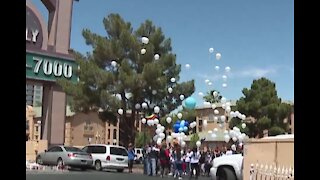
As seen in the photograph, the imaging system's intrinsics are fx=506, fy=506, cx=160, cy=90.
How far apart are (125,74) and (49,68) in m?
4.95

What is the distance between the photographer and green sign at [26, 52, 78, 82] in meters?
31.2

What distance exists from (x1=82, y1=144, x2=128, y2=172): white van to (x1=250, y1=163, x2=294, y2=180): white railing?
13.0 m

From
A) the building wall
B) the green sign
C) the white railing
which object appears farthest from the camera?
the green sign

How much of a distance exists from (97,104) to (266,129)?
42.9 ft

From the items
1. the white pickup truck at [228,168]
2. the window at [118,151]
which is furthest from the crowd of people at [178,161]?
the white pickup truck at [228,168]

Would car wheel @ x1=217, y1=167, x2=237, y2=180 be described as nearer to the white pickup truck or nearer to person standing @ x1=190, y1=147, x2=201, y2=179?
the white pickup truck

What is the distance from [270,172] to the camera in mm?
10617

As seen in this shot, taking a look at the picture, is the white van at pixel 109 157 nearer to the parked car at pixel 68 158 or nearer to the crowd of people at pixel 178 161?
the parked car at pixel 68 158

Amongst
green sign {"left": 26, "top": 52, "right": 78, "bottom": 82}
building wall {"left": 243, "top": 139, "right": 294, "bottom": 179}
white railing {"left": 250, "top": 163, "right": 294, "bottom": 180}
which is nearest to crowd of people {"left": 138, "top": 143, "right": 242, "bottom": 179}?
building wall {"left": 243, "top": 139, "right": 294, "bottom": 179}

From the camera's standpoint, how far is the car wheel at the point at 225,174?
12602 mm

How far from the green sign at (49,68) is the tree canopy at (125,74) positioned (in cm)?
66

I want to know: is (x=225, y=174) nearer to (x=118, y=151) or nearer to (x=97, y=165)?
(x=118, y=151)

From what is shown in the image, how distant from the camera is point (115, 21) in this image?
3350 cm
